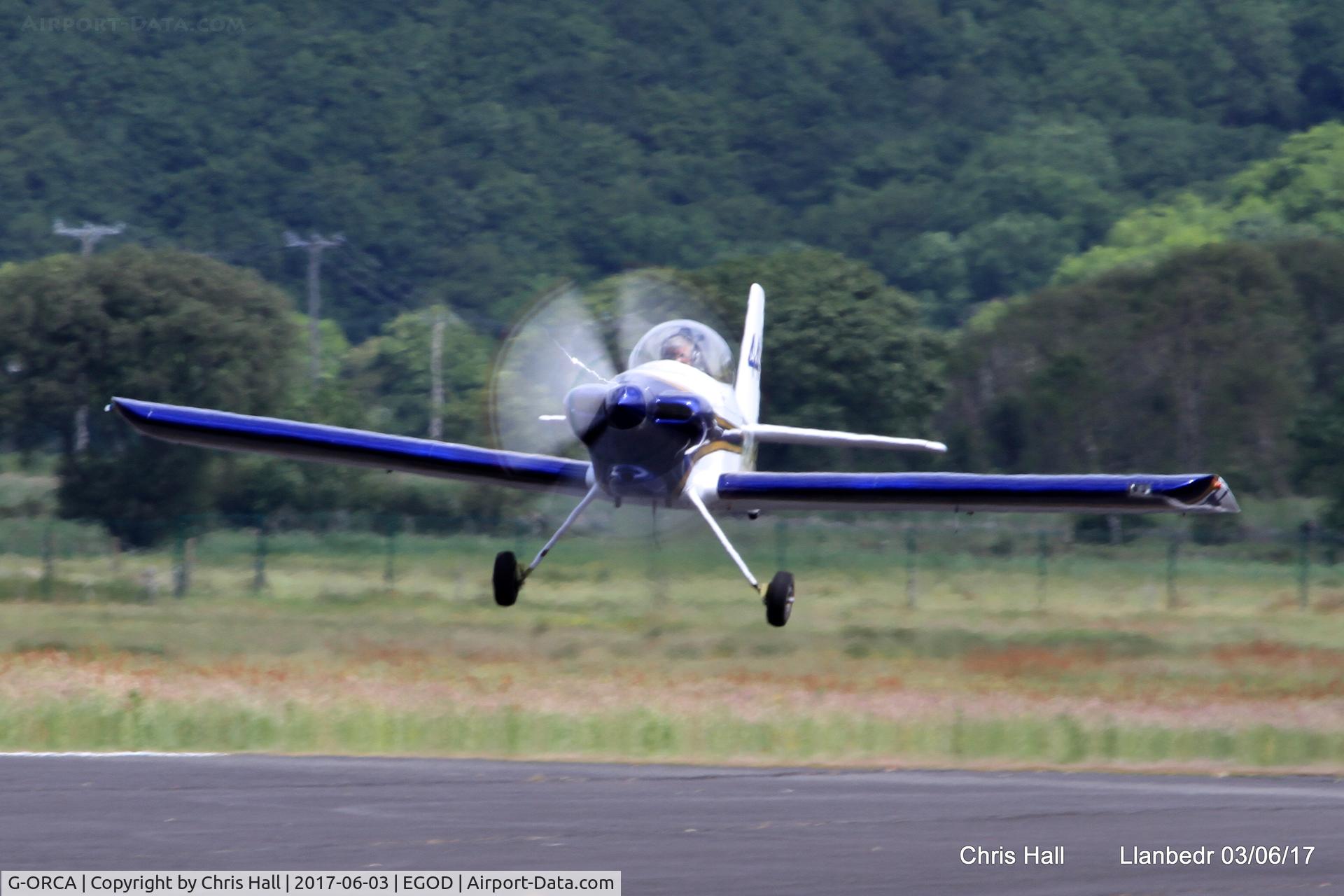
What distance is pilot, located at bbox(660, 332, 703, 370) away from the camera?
742 inches

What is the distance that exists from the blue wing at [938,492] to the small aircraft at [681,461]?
0.06 feet

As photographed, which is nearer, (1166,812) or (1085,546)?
(1166,812)

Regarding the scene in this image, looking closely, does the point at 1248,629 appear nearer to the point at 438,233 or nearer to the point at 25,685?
the point at 25,685

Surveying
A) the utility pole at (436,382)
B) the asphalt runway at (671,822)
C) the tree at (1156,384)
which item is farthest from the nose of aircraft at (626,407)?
the tree at (1156,384)

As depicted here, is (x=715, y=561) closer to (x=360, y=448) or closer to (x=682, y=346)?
(x=360, y=448)

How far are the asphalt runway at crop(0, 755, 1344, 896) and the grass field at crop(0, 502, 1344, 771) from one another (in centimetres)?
239

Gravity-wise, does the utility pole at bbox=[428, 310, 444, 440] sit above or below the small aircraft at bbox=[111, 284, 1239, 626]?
above

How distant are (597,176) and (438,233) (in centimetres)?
1306

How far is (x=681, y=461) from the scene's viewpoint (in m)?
18.5

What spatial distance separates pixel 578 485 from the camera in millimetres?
19531

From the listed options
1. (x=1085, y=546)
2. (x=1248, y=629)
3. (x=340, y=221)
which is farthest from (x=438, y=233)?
(x=1248, y=629)

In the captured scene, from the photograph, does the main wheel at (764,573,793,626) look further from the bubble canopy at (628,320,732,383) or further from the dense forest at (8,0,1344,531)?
the dense forest at (8,0,1344,531)

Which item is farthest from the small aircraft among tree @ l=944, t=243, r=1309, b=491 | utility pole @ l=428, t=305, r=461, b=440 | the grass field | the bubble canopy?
tree @ l=944, t=243, r=1309, b=491

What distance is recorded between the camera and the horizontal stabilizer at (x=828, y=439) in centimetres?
1875
